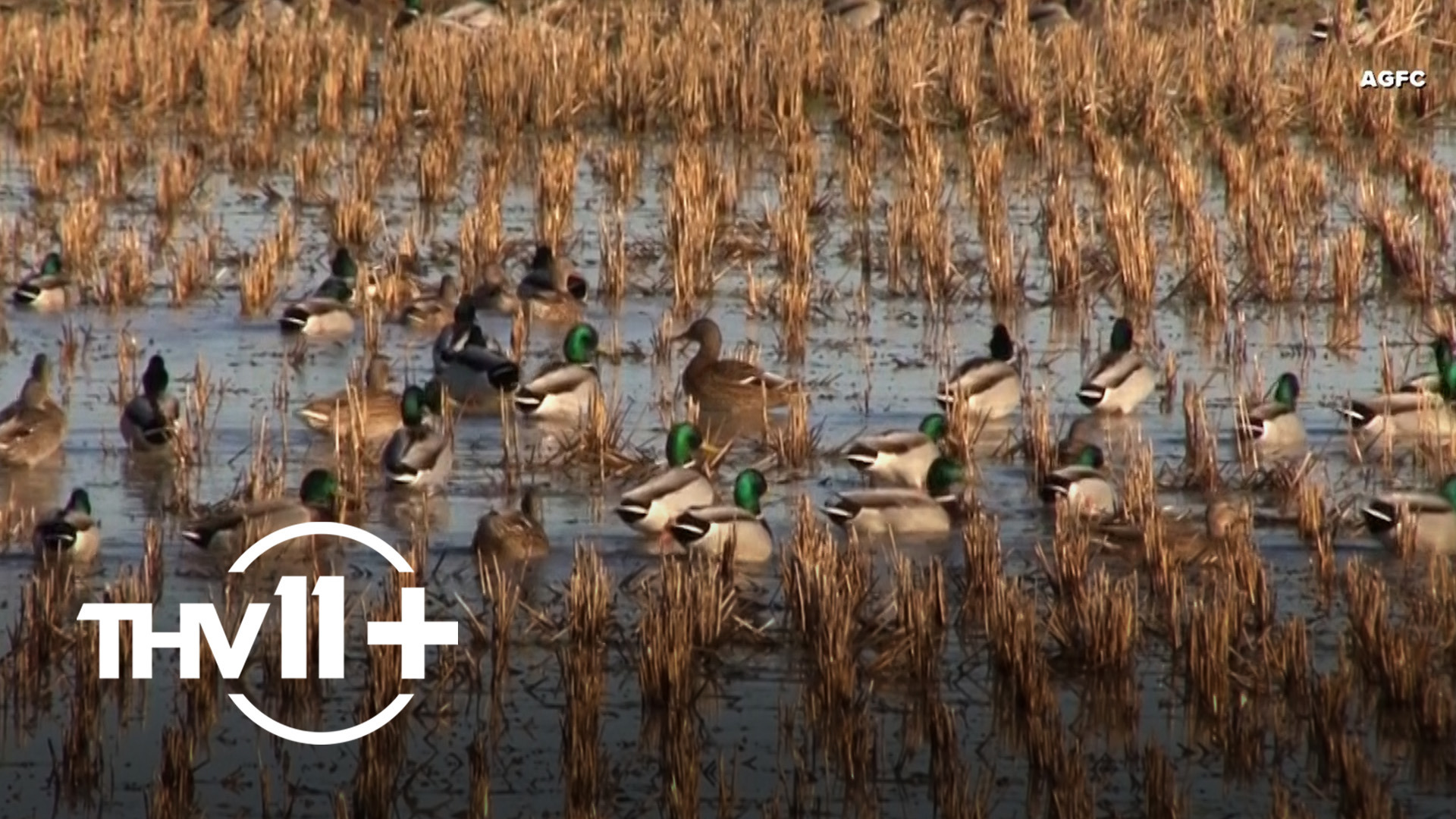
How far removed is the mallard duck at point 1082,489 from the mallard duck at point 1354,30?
1273 cm

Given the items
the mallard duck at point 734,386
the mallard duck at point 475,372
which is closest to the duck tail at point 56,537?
the mallard duck at point 475,372

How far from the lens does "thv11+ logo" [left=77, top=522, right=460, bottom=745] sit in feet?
26.3

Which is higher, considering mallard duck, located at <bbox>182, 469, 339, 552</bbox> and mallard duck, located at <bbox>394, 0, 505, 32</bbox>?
mallard duck, located at <bbox>394, 0, 505, 32</bbox>

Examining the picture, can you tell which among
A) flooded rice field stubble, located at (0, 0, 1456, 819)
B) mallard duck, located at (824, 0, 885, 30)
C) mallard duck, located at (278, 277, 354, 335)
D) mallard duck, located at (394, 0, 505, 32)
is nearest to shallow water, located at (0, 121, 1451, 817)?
flooded rice field stubble, located at (0, 0, 1456, 819)

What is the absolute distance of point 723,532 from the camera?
32.2ft

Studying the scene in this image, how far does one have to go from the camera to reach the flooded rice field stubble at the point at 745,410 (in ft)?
25.8

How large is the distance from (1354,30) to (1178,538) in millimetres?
13724

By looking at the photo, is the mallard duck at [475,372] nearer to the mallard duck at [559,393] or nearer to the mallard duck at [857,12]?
the mallard duck at [559,393]

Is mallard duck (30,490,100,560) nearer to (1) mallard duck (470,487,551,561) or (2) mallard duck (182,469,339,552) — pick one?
(2) mallard duck (182,469,339,552)

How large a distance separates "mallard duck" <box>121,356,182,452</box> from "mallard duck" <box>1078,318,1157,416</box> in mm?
3589

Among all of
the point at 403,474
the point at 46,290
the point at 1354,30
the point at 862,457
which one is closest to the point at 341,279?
the point at 46,290

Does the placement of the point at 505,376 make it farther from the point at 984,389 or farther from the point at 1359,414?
the point at 1359,414

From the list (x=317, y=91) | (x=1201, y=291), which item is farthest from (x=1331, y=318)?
(x=317, y=91)

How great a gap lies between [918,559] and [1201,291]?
511cm
